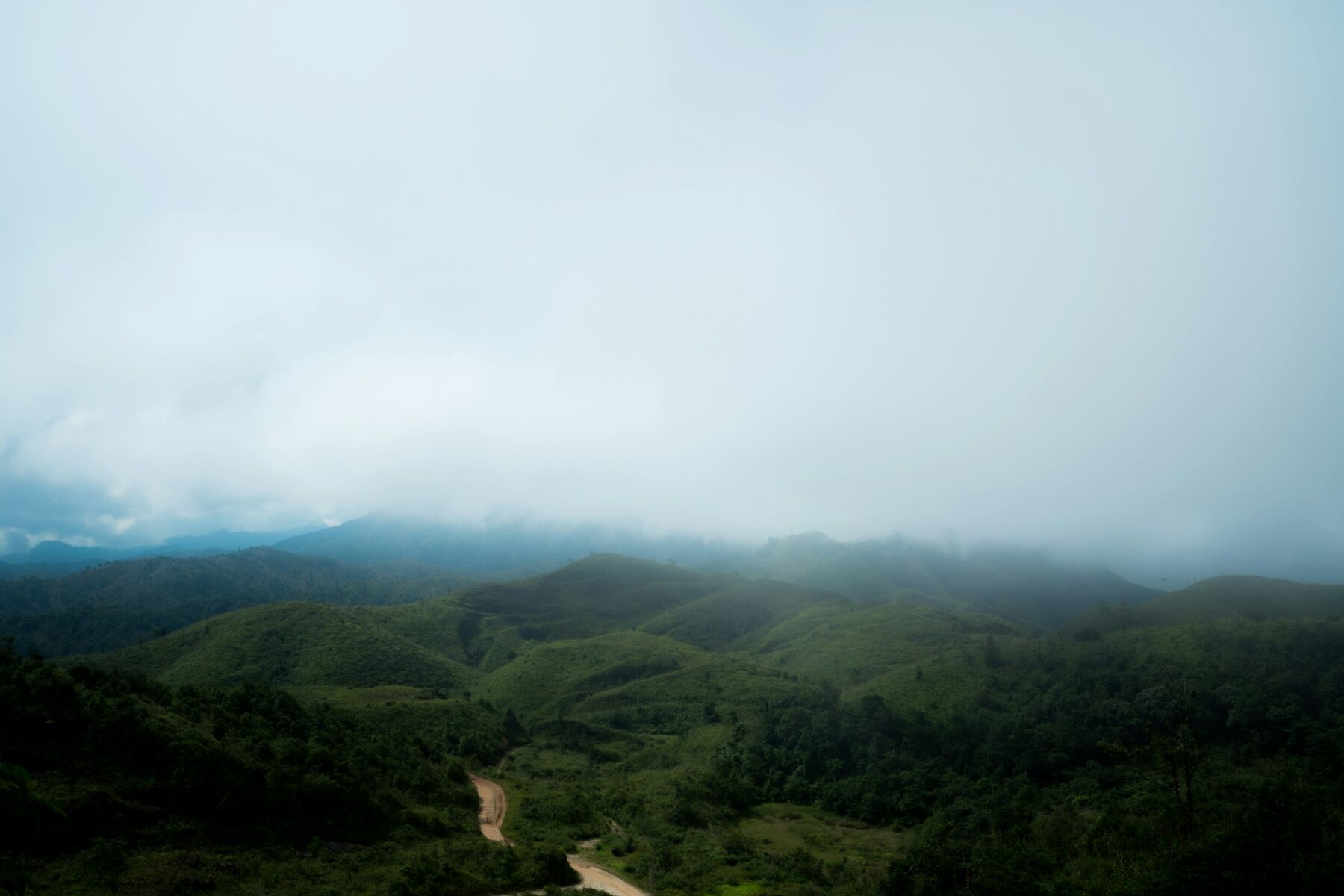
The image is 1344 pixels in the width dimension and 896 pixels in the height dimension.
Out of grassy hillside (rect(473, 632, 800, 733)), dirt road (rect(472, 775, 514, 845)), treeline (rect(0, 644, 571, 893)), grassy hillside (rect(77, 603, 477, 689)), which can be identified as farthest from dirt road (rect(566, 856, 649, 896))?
grassy hillside (rect(77, 603, 477, 689))

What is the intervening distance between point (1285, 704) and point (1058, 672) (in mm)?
23938

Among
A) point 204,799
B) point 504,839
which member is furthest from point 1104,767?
point 204,799

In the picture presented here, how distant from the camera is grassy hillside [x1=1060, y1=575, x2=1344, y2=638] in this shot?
4852 inches

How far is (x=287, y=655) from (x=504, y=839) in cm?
9632

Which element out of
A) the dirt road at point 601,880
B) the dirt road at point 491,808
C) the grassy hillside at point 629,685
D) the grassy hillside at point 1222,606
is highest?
the grassy hillside at point 1222,606

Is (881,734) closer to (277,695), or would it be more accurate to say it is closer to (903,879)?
(903,879)

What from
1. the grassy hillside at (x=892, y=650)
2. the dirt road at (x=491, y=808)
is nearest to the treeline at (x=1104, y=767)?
the grassy hillside at (x=892, y=650)

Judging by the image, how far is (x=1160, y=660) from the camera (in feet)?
286

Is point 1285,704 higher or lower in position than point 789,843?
higher

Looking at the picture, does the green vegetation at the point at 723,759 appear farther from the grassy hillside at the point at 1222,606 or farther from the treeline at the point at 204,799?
the grassy hillside at the point at 1222,606

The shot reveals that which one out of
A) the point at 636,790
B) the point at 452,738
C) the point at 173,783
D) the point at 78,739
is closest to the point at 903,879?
the point at 636,790

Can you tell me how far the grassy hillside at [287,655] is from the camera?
119812 millimetres

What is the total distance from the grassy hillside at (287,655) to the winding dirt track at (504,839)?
6391cm

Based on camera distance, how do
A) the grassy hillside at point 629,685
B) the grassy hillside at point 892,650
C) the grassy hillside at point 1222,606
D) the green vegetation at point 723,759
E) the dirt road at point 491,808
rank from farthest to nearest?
the grassy hillside at point 1222,606 → the grassy hillside at point 629,685 → the grassy hillside at point 892,650 → the dirt road at point 491,808 → the green vegetation at point 723,759
